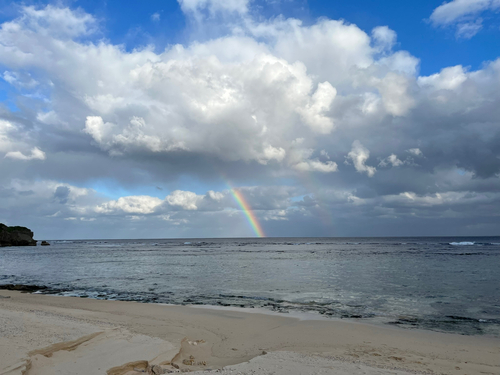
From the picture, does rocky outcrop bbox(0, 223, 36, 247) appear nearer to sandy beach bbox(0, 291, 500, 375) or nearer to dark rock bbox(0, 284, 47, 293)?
dark rock bbox(0, 284, 47, 293)

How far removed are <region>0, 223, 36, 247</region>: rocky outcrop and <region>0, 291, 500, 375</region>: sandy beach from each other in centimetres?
13361

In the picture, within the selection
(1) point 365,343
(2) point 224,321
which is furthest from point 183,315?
(1) point 365,343

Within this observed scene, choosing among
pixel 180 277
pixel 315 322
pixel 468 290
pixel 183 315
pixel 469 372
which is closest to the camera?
pixel 469 372

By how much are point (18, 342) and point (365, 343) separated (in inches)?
422

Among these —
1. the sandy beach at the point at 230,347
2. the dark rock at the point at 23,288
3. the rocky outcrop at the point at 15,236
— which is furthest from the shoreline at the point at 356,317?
the rocky outcrop at the point at 15,236

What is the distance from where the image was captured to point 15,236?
12156cm

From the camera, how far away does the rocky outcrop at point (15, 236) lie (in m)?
117

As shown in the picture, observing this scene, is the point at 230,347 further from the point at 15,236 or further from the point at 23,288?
the point at 15,236

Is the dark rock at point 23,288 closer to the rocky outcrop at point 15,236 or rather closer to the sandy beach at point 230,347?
the sandy beach at point 230,347

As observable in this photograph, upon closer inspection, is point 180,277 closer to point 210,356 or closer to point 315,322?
point 315,322

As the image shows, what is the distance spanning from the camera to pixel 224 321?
13.8m

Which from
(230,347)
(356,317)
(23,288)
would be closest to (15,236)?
(23,288)

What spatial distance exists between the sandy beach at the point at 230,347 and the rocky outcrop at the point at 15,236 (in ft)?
438

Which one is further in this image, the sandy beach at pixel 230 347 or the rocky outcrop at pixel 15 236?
the rocky outcrop at pixel 15 236
